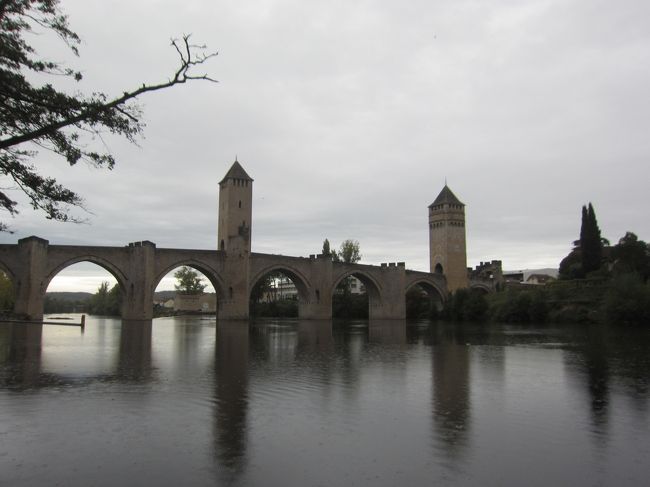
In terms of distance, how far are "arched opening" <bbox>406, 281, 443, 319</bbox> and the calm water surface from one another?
49981 millimetres

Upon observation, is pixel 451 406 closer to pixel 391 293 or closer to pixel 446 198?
pixel 391 293

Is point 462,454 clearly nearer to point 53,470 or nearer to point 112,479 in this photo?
point 112,479

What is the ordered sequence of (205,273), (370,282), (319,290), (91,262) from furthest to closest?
1. (370,282)
2. (319,290)
3. (205,273)
4. (91,262)

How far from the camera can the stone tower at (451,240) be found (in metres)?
65.8

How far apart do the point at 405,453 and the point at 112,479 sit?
9.90 ft

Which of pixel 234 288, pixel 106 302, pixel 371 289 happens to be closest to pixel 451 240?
pixel 371 289

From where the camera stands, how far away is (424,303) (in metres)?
66.7

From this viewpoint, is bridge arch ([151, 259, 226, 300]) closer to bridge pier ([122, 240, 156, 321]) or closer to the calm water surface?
bridge pier ([122, 240, 156, 321])

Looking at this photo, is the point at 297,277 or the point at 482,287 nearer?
the point at 297,277

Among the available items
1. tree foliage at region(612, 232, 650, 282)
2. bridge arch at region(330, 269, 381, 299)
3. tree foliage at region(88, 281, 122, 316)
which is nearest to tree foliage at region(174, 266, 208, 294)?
tree foliage at region(88, 281, 122, 316)

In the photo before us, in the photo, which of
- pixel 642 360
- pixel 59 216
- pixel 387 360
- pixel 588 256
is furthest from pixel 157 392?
pixel 588 256

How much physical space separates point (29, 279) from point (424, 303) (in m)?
45.3

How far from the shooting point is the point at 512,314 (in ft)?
158

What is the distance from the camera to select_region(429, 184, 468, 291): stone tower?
6575 cm
